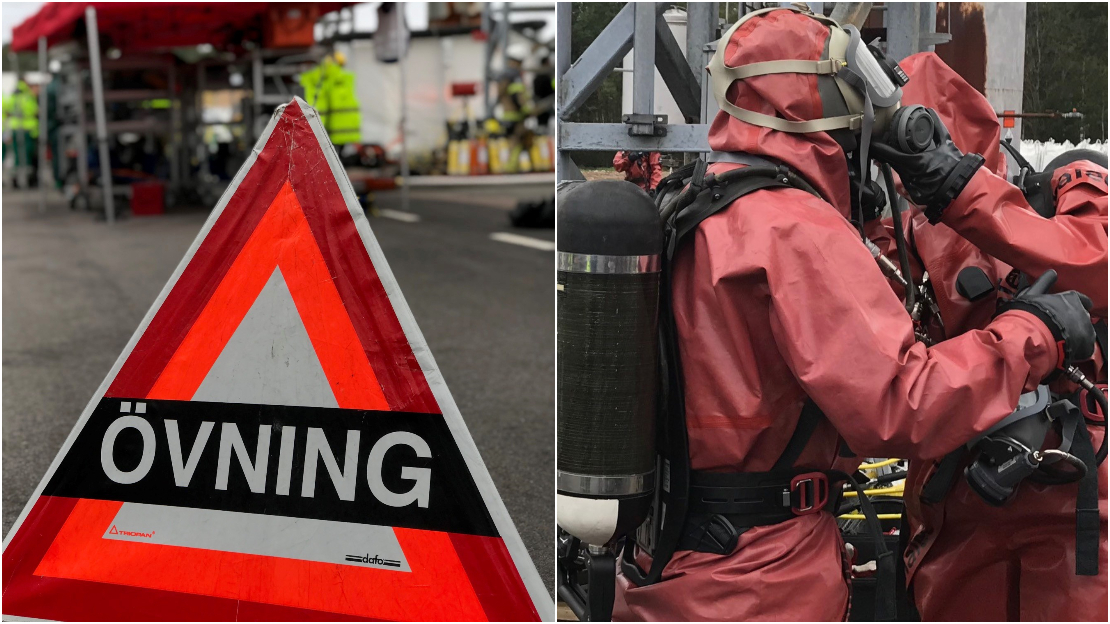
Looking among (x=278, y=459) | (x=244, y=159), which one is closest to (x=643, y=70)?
(x=278, y=459)

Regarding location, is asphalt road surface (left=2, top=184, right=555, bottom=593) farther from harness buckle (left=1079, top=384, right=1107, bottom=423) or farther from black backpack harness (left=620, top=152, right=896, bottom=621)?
harness buckle (left=1079, top=384, right=1107, bottom=423)

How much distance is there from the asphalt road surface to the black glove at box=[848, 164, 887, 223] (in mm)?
1510

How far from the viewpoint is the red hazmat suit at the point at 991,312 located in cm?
218

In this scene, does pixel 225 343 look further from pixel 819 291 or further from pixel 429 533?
pixel 819 291

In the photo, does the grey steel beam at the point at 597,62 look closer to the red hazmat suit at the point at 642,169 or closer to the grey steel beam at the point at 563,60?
the grey steel beam at the point at 563,60

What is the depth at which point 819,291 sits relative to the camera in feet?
6.55

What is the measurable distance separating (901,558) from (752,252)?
1.31 m

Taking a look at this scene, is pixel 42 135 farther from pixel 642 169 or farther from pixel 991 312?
pixel 991 312

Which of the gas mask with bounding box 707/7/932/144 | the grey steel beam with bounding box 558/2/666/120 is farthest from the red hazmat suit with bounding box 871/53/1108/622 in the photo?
the grey steel beam with bounding box 558/2/666/120

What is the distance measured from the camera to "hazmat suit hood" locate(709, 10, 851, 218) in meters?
2.13

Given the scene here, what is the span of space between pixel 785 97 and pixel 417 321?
4.54 m

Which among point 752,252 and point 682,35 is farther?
point 682,35

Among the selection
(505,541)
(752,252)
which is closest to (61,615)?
(505,541)

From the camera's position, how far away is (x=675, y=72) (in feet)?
8.50
